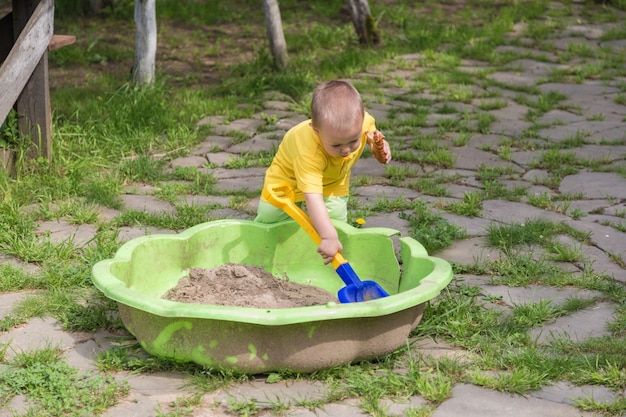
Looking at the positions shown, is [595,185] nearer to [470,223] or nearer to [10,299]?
[470,223]

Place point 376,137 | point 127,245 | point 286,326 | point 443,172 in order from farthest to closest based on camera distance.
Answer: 1. point 443,172
2. point 376,137
3. point 127,245
4. point 286,326

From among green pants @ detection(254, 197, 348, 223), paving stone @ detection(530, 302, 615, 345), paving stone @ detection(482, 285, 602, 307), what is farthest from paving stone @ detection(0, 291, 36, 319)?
paving stone @ detection(530, 302, 615, 345)

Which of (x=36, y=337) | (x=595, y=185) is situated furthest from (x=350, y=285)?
(x=595, y=185)

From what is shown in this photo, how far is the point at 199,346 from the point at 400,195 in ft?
7.12

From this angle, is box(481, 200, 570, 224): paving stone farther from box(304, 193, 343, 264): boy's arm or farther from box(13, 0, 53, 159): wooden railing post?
box(13, 0, 53, 159): wooden railing post

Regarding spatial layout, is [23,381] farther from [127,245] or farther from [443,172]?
[443,172]

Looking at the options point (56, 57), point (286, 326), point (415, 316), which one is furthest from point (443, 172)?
point (56, 57)

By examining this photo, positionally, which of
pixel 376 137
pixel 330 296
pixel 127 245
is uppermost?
pixel 376 137

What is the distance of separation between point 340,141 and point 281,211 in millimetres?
585

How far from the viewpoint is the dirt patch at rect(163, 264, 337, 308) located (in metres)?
3.56

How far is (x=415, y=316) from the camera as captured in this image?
3254 millimetres

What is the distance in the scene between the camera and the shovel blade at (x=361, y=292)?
3.53 meters

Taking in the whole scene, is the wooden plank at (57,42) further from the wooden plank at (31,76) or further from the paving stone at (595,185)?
the paving stone at (595,185)

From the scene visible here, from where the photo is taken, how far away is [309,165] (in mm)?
3740
